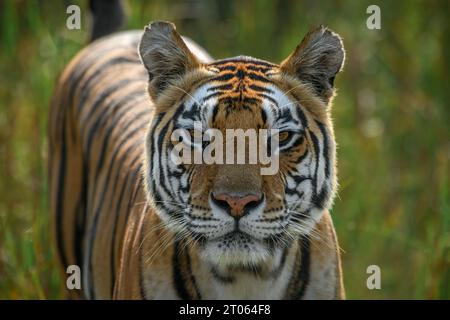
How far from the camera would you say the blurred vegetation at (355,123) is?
14.8 feet

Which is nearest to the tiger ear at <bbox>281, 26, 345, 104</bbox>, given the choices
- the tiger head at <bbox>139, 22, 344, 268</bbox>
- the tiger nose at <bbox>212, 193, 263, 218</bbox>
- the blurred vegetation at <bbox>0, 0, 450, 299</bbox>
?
the tiger head at <bbox>139, 22, 344, 268</bbox>

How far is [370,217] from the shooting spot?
5.09m

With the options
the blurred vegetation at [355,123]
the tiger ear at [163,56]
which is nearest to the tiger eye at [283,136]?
the tiger ear at [163,56]

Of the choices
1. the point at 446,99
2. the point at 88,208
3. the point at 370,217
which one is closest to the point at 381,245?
the point at 370,217

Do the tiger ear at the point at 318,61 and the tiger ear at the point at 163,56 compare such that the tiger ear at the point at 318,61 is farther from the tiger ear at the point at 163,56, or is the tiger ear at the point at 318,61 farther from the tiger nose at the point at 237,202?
the tiger nose at the point at 237,202

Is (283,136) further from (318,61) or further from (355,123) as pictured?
(355,123)

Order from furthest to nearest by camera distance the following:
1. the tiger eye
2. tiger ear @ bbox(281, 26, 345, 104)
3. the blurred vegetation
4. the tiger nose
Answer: the blurred vegetation, tiger ear @ bbox(281, 26, 345, 104), the tiger eye, the tiger nose

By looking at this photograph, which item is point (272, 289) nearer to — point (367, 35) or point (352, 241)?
point (352, 241)

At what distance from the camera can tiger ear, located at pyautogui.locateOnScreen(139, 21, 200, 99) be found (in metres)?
3.15

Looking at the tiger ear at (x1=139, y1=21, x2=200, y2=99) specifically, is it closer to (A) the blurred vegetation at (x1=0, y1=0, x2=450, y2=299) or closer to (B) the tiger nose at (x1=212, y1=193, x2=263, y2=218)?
(B) the tiger nose at (x1=212, y1=193, x2=263, y2=218)

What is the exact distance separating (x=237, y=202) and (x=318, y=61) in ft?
2.05

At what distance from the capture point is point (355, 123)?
6.22 meters

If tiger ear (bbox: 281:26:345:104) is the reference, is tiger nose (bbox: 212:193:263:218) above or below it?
below

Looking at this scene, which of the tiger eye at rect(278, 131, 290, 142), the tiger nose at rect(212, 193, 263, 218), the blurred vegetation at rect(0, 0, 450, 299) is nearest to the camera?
the tiger nose at rect(212, 193, 263, 218)
